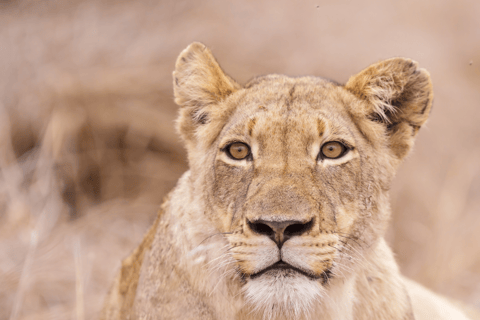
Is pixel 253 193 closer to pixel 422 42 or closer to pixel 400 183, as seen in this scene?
pixel 400 183

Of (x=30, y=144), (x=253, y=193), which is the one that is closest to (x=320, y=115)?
(x=253, y=193)

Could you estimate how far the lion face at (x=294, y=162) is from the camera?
102 inches

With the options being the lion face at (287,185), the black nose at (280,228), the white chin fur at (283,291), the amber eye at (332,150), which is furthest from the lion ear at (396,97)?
the white chin fur at (283,291)

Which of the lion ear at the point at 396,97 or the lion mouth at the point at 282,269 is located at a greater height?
the lion ear at the point at 396,97

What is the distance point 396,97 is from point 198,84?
1307 mm

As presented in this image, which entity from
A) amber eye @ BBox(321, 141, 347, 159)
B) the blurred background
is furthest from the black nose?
the blurred background

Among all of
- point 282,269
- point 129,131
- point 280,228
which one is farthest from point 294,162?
point 129,131

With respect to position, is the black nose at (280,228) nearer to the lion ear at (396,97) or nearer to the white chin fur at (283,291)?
the white chin fur at (283,291)

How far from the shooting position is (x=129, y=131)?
8.00 meters

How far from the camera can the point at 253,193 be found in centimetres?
277

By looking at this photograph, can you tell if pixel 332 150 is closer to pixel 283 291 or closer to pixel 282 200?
pixel 282 200

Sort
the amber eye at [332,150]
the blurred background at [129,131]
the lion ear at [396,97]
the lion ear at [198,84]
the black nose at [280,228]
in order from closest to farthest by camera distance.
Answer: the black nose at [280,228] → the amber eye at [332,150] → the lion ear at [396,97] → the lion ear at [198,84] → the blurred background at [129,131]

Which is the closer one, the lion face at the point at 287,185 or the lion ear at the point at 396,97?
the lion face at the point at 287,185

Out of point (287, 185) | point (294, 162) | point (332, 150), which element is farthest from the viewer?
point (332, 150)
